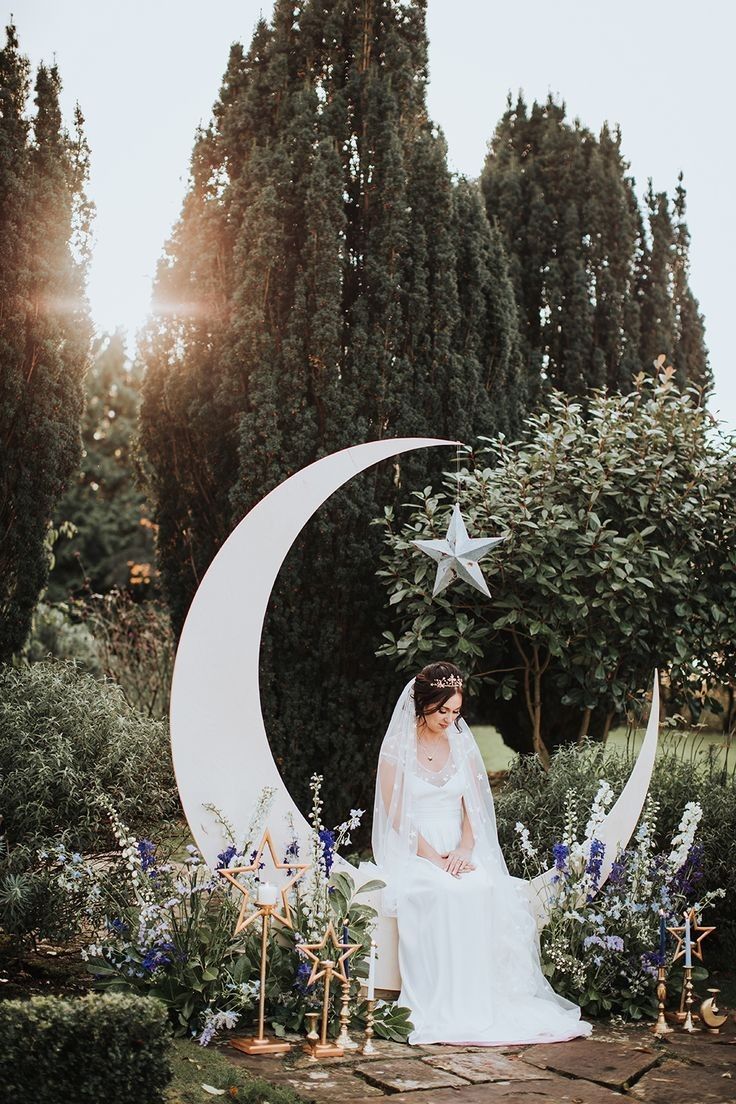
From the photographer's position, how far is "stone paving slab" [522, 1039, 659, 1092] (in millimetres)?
4445

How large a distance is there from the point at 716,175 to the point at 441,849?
613cm

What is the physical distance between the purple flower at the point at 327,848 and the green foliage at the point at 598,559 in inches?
92.6

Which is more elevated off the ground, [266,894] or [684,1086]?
[266,894]

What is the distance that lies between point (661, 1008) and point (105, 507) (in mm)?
21479

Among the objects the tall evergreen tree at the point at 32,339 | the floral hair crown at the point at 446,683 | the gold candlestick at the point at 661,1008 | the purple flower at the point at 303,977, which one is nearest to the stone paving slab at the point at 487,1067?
the purple flower at the point at 303,977

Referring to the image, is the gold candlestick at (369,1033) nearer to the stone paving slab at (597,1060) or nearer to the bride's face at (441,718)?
the stone paving slab at (597,1060)

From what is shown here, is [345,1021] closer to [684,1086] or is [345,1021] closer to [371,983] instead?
[371,983]

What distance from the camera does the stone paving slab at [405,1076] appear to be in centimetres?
424

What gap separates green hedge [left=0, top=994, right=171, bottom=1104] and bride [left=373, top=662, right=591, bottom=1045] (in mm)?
1813

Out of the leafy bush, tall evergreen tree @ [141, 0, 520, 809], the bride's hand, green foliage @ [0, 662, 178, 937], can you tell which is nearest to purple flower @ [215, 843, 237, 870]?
green foliage @ [0, 662, 178, 937]

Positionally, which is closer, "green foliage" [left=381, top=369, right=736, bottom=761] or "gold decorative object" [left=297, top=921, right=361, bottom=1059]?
"gold decorative object" [left=297, top=921, right=361, bottom=1059]

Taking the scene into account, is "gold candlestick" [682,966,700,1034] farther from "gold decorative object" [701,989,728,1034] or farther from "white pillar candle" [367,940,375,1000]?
"white pillar candle" [367,940,375,1000]

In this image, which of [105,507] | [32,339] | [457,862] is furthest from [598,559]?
[105,507]

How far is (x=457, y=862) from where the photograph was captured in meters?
5.44
